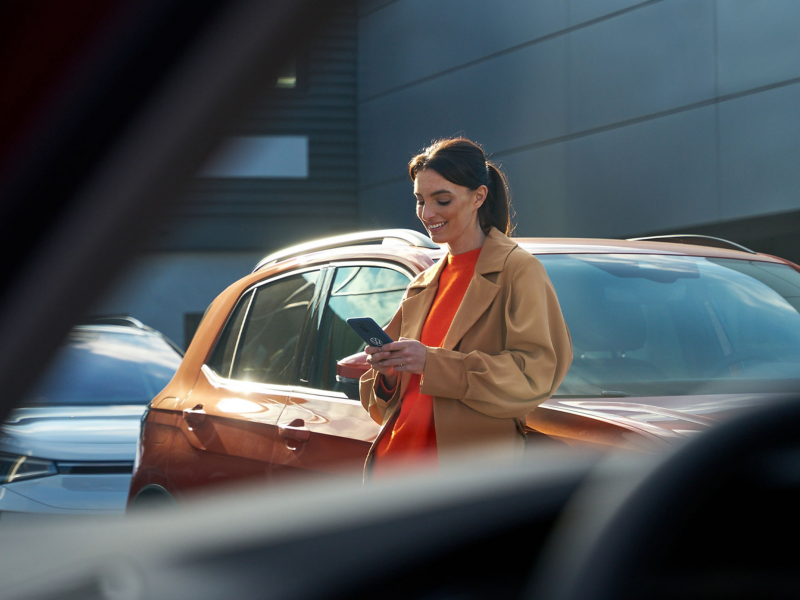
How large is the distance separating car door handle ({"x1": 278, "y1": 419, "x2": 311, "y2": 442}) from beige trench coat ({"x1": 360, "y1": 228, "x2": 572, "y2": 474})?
620mm

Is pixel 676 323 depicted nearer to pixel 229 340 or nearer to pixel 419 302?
pixel 419 302

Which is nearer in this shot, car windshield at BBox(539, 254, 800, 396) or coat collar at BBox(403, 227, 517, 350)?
coat collar at BBox(403, 227, 517, 350)

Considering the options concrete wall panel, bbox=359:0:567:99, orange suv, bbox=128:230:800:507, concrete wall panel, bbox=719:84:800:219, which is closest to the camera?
orange suv, bbox=128:230:800:507

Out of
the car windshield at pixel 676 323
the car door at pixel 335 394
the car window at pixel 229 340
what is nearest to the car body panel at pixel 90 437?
the car window at pixel 229 340

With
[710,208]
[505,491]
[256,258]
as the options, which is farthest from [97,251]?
[256,258]

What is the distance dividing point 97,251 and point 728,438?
61 cm

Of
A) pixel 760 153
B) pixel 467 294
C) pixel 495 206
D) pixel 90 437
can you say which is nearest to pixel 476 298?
pixel 467 294

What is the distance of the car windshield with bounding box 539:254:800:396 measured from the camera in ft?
9.10

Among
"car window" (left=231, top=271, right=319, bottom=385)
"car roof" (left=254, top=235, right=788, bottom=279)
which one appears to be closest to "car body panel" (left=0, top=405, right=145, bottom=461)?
"car window" (left=231, top=271, right=319, bottom=385)

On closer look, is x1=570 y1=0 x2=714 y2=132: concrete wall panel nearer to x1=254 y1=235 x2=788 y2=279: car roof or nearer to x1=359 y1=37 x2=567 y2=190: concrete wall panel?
x1=359 y1=37 x2=567 y2=190: concrete wall panel

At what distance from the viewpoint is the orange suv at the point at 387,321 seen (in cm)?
276

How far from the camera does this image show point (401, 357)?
2205 mm

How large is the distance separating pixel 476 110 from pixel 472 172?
900 centimetres

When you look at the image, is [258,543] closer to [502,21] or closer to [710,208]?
[710,208]
